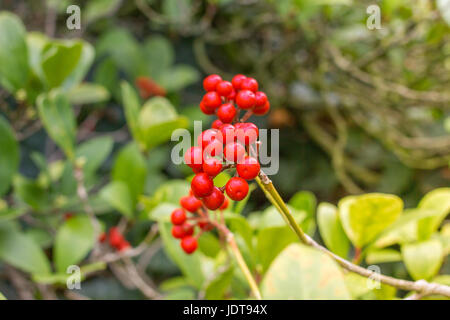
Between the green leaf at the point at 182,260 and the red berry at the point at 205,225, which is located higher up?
the red berry at the point at 205,225

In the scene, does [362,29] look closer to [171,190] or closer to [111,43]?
[111,43]

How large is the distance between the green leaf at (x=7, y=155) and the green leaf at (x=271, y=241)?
540mm

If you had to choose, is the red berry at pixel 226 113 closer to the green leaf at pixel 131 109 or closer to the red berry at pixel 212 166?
the red berry at pixel 212 166

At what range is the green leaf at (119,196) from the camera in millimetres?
839

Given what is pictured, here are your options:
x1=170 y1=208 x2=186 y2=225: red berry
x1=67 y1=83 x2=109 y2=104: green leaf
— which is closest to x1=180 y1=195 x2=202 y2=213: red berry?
x1=170 y1=208 x2=186 y2=225: red berry

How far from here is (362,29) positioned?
1.54 m

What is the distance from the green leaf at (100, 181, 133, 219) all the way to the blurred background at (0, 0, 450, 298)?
0.39 metres

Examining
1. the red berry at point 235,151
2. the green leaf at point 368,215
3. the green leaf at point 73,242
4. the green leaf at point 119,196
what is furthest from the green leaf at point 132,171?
the red berry at point 235,151

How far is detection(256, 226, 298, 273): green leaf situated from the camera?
1.90 feet

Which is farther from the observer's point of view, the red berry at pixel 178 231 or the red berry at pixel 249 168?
the red berry at pixel 178 231

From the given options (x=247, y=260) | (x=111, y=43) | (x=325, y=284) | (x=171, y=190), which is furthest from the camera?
(x=111, y=43)

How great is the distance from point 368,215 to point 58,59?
642 mm
